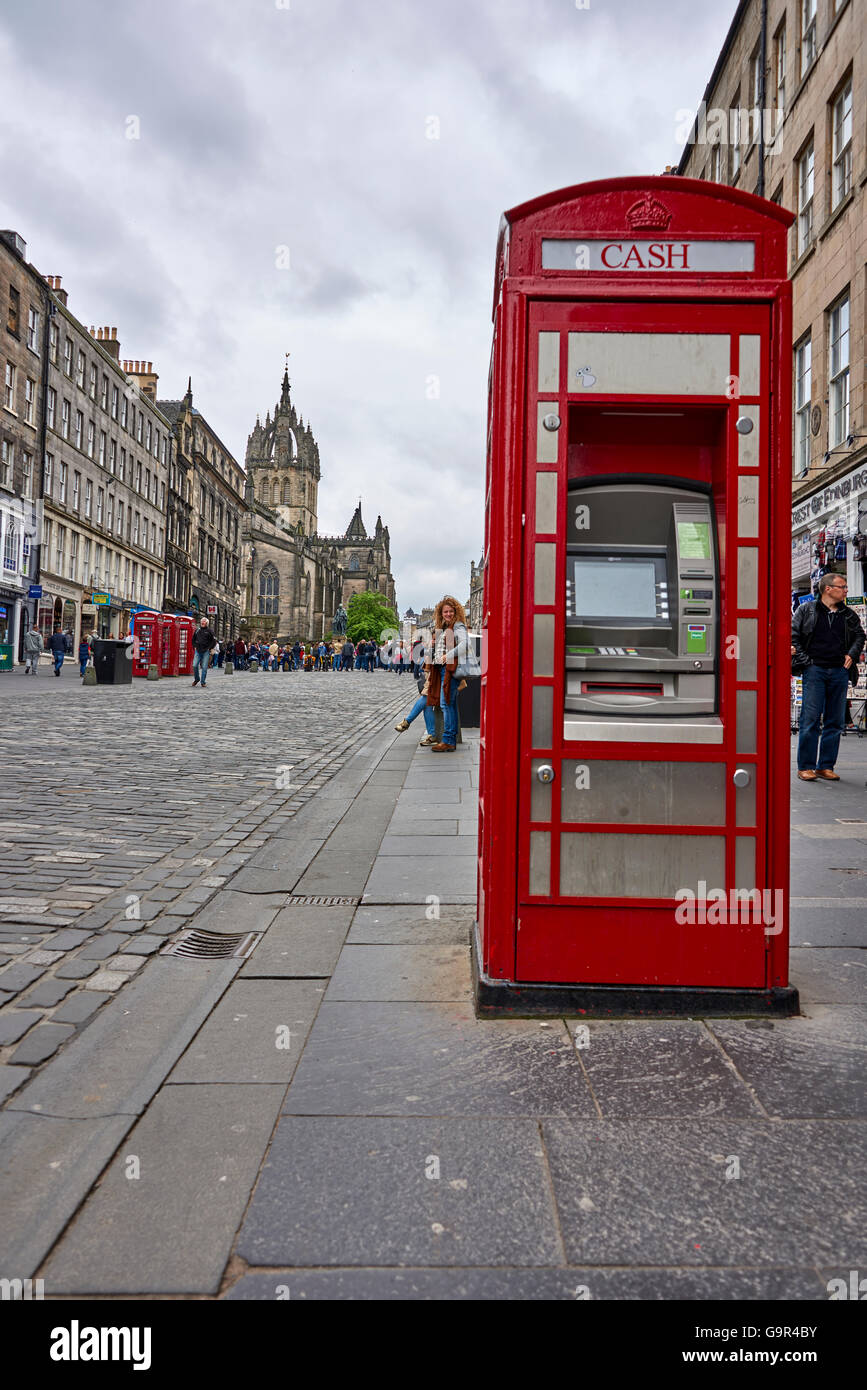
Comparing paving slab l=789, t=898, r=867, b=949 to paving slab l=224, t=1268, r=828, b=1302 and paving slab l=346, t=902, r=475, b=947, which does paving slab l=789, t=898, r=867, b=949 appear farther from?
paving slab l=224, t=1268, r=828, b=1302

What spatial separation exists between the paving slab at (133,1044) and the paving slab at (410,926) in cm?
67

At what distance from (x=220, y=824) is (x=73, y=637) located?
1590 inches

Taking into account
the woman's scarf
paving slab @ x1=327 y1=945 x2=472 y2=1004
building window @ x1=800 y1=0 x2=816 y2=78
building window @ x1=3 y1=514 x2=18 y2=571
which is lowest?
paving slab @ x1=327 y1=945 x2=472 y2=1004

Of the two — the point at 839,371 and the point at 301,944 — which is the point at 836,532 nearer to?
the point at 839,371

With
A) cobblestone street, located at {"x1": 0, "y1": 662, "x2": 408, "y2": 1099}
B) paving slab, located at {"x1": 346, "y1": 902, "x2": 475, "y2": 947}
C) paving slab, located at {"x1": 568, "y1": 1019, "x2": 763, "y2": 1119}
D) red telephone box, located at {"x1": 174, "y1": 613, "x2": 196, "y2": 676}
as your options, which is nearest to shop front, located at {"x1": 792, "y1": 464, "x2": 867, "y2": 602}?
cobblestone street, located at {"x1": 0, "y1": 662, "x2": 408, "y2": 1099}

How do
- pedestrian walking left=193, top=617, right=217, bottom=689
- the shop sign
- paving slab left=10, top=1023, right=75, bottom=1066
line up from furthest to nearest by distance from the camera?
pedestrian walking left=193, top=617, right=217, bottom=689, the shop sign, paving slab left=10, top=1023, right=75, bottom=1066

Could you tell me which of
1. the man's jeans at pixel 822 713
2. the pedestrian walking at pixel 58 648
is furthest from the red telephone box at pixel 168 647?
the man's jeans at pixel 822 713

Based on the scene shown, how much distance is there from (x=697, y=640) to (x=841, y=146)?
17.6 meters

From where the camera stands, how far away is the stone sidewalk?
204 centimetres

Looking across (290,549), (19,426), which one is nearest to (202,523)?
(290,549)

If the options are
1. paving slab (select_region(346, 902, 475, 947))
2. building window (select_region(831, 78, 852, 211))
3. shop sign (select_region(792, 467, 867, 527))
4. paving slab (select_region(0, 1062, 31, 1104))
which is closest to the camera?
paving slab (select_region(0, 1062, 31, 1104))

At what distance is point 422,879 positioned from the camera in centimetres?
544

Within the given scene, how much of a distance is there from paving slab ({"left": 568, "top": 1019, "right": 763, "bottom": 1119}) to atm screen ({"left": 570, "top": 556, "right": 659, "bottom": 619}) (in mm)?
1380
